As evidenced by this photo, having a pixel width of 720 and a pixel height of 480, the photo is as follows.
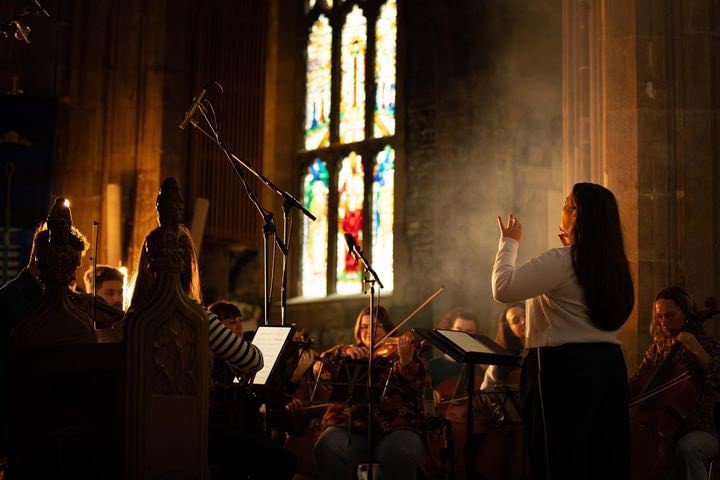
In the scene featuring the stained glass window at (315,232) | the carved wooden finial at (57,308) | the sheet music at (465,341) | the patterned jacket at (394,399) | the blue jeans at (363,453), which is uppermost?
the stained glass window at (315,232)

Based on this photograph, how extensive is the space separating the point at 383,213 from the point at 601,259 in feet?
25.8

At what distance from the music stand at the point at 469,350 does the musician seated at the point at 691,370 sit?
0.84m

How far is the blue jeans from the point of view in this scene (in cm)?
607

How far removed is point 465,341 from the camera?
5.44m

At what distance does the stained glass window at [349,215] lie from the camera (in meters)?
12.5

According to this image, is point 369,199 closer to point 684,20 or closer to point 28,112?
point 28,112

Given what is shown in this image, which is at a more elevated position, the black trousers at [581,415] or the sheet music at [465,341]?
the sheet music at [465,341]

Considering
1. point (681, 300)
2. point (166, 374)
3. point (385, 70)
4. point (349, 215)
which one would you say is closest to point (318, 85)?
point (385, 70)

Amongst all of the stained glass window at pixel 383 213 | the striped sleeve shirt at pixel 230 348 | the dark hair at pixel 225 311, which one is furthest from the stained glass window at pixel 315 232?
the striped sleeve shirt at pixel 230 348

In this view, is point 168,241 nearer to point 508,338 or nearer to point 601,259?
point 601,259

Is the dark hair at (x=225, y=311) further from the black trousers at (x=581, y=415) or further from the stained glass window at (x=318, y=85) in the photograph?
the stained glass window at (x=318, y=85)

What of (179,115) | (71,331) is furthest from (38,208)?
(71,331)

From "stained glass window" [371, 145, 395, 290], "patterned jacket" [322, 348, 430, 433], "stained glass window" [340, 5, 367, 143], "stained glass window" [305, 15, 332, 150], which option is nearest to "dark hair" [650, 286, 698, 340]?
"patterned jacket" [322, 348, 430, 433]

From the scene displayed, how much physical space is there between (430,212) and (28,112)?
406 centimetres
